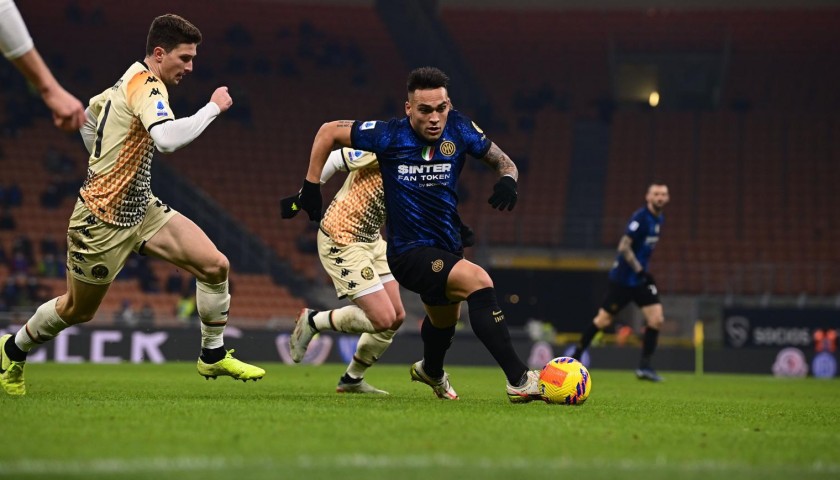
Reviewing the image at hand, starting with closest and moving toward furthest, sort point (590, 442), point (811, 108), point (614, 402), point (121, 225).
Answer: point (590, 442) → point (121, 225) → point (614, 402) → point (811, 108)

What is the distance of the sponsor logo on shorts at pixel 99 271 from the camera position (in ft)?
26.3

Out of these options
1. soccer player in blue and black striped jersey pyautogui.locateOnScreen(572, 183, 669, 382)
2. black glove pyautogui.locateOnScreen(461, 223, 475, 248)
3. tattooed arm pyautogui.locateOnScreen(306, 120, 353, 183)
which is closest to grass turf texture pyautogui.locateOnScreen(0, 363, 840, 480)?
black glove pyautogui.locateOnScreen(461, 223, 475, 248)

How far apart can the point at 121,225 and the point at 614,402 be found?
12.7ft

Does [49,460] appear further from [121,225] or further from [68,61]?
[68,61]

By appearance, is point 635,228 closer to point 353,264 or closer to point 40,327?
point 353,264

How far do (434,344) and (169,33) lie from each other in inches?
112

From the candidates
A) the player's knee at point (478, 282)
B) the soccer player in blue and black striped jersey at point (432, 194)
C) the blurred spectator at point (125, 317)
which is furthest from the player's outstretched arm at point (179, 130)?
the blurred spectator at point (125, 317)

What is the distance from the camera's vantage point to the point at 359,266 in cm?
955

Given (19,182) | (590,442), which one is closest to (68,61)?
(19,182)

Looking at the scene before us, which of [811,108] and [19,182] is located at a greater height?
[811,108]

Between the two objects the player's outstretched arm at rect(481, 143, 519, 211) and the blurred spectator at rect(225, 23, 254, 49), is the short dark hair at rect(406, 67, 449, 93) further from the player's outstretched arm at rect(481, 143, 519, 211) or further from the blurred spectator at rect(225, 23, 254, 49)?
the blurred spectator at rect(225, 23, 254, 49)

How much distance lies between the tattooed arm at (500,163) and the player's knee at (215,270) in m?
1.92

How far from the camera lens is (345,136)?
8180 millimetres

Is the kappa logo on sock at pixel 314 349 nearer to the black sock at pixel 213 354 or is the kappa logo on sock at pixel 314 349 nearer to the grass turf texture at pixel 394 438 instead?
the grass turf texture at pixel 394 438
